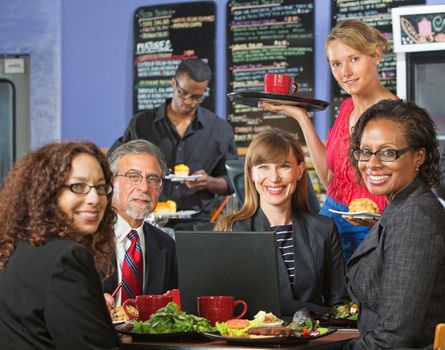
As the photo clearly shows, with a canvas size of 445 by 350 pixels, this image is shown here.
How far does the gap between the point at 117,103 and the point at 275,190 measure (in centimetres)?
429

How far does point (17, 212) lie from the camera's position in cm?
230

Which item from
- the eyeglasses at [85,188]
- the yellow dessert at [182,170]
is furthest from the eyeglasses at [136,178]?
the yellow dessert at [182,170]

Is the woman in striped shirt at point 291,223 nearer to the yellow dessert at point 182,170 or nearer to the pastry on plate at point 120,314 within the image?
the pastry on plate at point 120,314

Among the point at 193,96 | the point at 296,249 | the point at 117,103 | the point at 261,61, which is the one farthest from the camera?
the point at 117,103

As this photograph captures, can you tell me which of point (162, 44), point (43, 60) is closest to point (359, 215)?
point (162, 44)

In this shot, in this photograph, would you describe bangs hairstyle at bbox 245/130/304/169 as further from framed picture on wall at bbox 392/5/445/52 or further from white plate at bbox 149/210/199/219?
framed picture on wall at bbox 392/5/445/52

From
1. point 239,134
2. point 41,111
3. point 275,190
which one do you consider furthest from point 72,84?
point 275,190

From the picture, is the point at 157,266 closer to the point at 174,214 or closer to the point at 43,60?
the point at 174,214

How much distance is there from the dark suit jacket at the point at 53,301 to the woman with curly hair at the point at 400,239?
76cm

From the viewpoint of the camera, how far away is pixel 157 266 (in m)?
3.28

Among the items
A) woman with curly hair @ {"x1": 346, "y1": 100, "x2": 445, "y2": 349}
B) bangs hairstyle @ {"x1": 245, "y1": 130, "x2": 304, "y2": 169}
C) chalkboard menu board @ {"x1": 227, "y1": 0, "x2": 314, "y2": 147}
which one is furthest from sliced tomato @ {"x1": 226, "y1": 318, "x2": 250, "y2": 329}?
chalkboard menu board @ {"x1": 227, "y1": 0, "x2": 314, "y2": 147}

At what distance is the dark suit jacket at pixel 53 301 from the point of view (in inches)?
85.8

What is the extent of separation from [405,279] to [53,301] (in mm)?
910

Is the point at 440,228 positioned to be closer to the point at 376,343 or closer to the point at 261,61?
the point at 376,343
